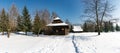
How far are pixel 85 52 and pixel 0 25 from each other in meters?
36.5

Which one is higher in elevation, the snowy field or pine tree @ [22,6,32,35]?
pine tree @ [22,6,32,35]

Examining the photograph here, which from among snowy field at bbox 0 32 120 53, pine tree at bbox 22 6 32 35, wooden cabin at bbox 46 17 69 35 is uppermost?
pine tree at bbox 22 6 32 35

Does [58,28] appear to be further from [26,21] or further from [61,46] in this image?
[61,46]

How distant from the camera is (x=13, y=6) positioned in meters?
45.6

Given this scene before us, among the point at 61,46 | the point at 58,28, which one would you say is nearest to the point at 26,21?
the point at 58,28

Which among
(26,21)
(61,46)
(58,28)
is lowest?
(61,46)

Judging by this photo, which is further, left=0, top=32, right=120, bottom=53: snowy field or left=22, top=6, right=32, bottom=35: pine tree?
left=22, top=6, right=32, bottom=35: pine tree

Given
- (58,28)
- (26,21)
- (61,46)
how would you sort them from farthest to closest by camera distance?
1. (26,21)
2. (58,28)
3. (61,46)

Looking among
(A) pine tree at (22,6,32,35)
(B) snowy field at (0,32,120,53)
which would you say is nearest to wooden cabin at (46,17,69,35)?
(A) pine tree at (22,6,32,35)

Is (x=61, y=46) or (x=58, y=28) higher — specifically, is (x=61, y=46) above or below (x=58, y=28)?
below

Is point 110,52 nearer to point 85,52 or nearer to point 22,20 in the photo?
point 85,52

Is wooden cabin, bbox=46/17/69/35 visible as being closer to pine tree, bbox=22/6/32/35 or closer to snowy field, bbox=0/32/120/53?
pine tree, bbox=22/6/32/35

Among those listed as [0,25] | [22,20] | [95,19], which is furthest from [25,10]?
[95,19]

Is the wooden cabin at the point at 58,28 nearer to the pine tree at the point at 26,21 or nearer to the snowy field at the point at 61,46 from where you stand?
the pine tree at the point at 26,21
